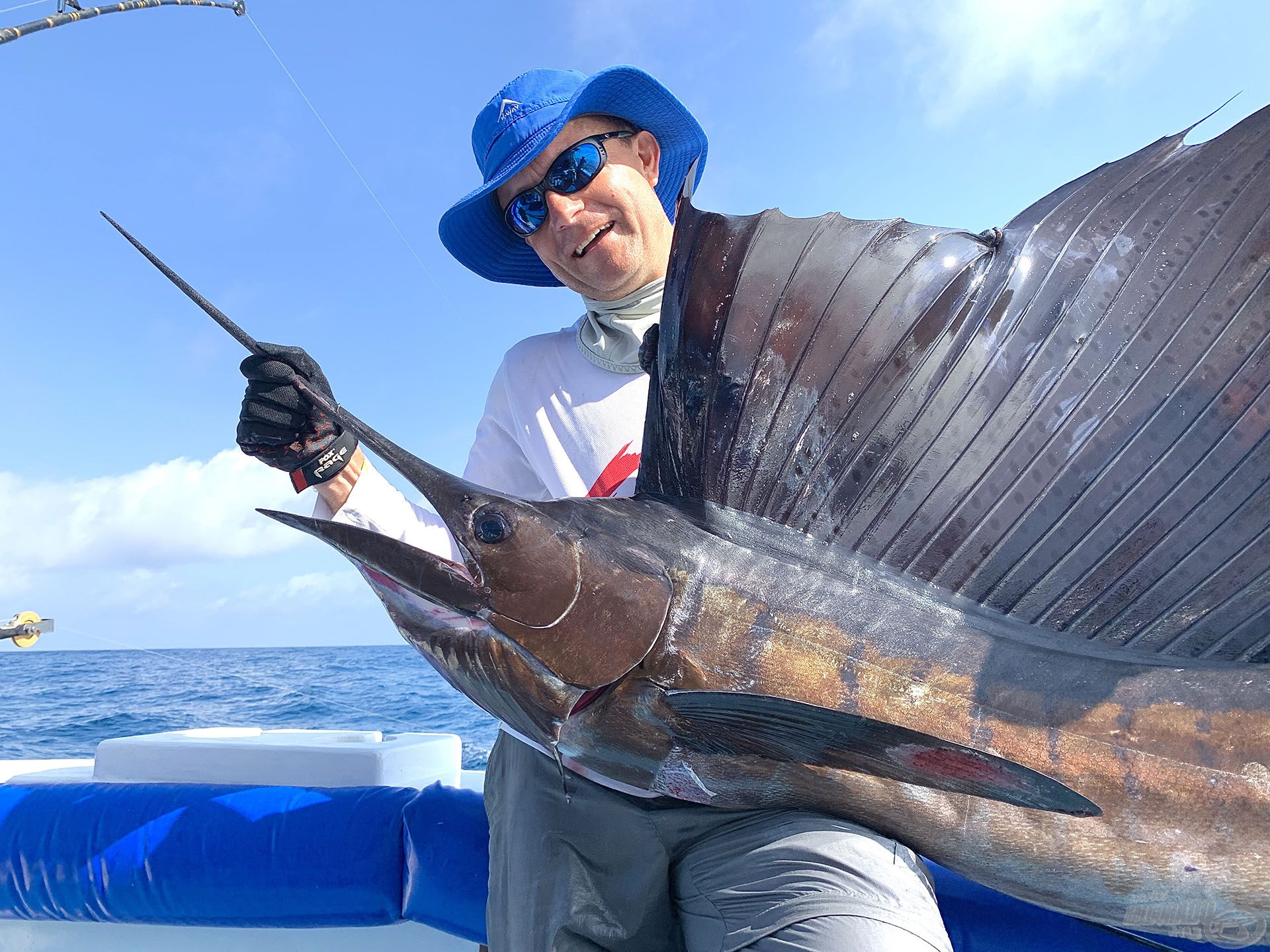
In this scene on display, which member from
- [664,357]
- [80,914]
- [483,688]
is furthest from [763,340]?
[80,914]

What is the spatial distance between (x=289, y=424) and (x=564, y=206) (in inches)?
31.5

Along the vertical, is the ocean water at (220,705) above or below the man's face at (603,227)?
below

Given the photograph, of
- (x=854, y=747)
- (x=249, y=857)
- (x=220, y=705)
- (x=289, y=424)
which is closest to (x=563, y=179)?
(x=289, y=424)

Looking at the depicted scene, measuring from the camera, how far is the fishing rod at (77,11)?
341 cm

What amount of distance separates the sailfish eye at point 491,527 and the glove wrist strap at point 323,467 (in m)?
0.56

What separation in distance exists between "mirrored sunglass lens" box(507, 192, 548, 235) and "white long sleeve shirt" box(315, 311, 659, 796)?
26 cm

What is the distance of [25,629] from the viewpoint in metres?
3.52

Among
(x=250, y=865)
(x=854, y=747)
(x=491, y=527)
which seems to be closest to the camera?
(x=854, y=747)

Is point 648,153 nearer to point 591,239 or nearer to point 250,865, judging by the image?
point 591,239

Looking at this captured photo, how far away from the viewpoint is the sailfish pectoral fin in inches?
42.2

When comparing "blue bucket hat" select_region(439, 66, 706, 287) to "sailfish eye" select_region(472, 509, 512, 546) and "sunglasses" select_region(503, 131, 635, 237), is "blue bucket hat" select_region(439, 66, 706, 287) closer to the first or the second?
"sunglasses" select_region(503, 131, 635, 237)

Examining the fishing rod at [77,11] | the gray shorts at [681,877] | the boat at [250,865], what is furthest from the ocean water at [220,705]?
the fishing rod at [77,11]

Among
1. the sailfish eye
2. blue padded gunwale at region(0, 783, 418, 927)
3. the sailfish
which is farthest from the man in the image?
blue padded gunwale at region(0, 783, 418, 927)

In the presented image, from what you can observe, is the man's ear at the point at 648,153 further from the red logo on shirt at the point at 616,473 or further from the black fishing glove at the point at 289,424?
the black fishing glove at the point at 289,424
